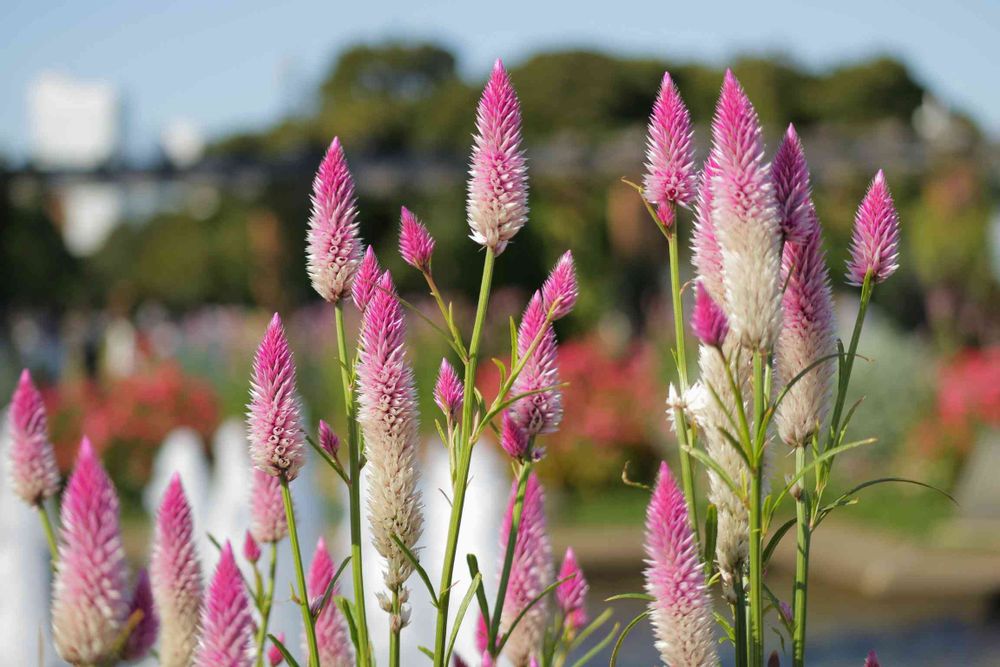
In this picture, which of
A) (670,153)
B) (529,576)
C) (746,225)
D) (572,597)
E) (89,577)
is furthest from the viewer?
(572,597)

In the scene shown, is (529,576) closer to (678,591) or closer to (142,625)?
(678,591)

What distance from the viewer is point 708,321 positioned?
110 centimetres

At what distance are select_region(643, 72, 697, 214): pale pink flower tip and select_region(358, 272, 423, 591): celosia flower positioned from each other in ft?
0.91

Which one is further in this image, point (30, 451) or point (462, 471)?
point (30, 451)

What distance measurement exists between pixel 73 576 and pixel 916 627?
837cm

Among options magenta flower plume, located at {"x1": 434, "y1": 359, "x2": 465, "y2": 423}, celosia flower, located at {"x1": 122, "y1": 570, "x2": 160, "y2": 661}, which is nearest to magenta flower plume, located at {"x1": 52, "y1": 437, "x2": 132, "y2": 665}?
celosia flower, located at {"x1": 122, "y1": 570, "x2": 160, "y2": 661}

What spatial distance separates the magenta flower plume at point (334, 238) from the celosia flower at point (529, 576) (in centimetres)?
31

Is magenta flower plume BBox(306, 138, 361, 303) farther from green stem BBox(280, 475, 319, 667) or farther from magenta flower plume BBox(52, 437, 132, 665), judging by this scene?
magenta flower plume BBox(52, 437, 132, 665)

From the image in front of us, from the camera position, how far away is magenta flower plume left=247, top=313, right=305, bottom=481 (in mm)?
1164

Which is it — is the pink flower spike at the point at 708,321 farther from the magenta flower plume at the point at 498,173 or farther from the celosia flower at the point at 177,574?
the celosia flower at the point at 177,574

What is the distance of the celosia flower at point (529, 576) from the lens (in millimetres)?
1388

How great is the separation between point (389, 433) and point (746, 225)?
1.23ft

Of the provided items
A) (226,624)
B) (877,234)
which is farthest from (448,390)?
(877,234)

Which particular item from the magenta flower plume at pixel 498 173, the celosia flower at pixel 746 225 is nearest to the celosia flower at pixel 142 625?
the magenta flower plume at pixel 498 173
